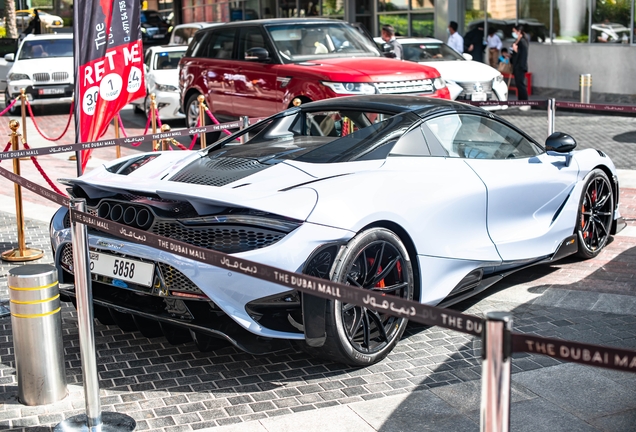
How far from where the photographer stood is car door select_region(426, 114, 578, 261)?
588cm

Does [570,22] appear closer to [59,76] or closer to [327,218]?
[59,76]

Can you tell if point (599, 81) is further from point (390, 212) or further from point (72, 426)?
point (72, 426)

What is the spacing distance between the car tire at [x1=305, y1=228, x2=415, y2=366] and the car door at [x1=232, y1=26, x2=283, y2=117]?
752cm

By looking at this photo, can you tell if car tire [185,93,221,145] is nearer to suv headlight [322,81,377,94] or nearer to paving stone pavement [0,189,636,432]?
suv headlight [322,81,377,94]

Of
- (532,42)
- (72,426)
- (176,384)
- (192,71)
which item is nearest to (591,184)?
(176,384)

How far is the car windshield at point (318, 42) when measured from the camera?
1278 cm

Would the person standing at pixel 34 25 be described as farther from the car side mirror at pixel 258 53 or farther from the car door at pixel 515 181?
the car door at pixel 515 181

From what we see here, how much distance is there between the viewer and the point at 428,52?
57.3 feet

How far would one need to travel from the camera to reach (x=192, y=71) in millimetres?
14352

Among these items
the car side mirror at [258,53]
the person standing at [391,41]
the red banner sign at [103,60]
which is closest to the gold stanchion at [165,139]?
the red banner sign at [103,60]

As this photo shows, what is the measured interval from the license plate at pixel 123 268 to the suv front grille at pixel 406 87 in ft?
22.4

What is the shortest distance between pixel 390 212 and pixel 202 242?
106cm

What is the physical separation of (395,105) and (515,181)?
3.17ft

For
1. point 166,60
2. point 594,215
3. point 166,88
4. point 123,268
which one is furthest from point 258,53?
point 123,268
